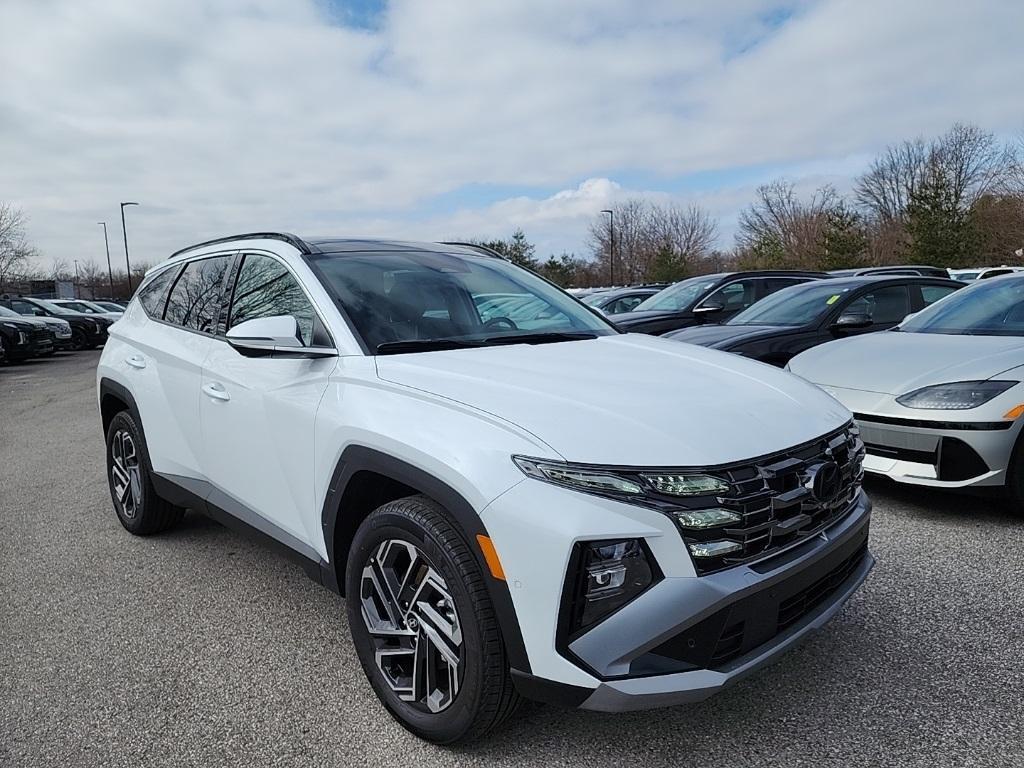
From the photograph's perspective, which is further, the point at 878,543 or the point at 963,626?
the point at 878,543

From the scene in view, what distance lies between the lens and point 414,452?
2.21 meters

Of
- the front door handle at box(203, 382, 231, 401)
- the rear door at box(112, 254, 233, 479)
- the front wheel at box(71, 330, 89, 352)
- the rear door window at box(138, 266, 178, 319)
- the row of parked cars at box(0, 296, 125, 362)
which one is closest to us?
the front door handle at box(203, 382, 231, 401)

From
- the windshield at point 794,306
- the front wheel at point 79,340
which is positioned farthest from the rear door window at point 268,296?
the front wheel at point 79,340

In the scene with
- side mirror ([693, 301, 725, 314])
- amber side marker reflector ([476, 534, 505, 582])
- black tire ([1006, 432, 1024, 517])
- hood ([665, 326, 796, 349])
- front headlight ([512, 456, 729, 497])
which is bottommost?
black tire ([1006, 432, 1024, 517])

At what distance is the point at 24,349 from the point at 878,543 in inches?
744

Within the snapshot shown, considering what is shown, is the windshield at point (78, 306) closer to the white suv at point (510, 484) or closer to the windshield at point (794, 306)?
the windshield at point (794, 306)

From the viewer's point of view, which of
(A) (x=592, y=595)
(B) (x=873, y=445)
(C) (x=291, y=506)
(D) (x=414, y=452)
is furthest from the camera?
(B) (x=873, y=445)

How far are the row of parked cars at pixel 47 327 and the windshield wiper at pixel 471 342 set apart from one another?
17910 millimetres

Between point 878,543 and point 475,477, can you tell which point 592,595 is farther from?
point 878,543

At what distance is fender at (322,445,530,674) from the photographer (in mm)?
1974

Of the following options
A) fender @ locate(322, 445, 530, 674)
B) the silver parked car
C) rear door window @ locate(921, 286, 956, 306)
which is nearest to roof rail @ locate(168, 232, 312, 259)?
A: fender @ locate(322, 445, 530, 674)

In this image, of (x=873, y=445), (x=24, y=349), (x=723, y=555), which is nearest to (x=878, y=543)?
(x=873, y=445)

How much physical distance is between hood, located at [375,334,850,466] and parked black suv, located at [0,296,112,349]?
2409 centimetres

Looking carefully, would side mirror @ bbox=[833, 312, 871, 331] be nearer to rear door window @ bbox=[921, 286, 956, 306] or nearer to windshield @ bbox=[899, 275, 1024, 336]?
windshield @ bbox=[899, 275, 1024, 336]
